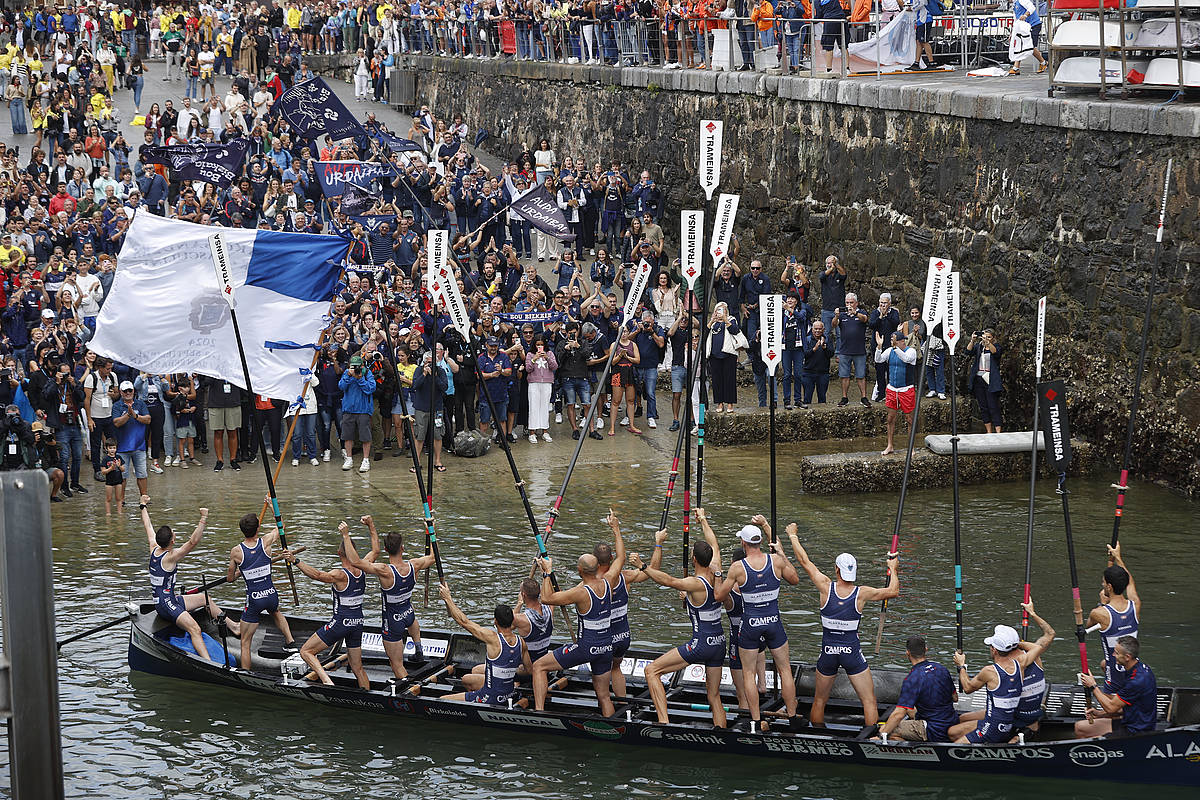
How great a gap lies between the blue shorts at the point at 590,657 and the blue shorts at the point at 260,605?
122 inches

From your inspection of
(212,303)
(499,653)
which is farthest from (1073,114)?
(499,653)

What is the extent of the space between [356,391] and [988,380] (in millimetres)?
8741

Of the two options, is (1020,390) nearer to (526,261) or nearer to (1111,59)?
(1111,59)

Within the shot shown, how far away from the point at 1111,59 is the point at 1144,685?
1095 cm

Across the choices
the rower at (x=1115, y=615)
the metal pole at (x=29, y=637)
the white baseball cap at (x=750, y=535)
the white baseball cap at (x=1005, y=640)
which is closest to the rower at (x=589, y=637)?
the white baseball cap at (x=750, y=535)

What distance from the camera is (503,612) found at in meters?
13.0

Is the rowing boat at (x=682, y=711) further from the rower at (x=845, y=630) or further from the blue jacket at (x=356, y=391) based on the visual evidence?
the blue jacket at (x=356, y=391)

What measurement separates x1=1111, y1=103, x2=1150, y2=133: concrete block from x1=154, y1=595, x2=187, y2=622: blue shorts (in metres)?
12.8

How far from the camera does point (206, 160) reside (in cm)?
2766

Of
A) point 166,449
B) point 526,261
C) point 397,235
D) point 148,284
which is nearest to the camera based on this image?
point 148,284

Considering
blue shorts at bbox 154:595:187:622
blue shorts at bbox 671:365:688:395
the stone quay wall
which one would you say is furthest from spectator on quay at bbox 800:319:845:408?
blue shorts at bbox 154:595:187:622

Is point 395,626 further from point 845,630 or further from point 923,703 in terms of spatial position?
point 923,703

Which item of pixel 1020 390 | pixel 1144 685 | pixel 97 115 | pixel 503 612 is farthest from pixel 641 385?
pixel 97 115

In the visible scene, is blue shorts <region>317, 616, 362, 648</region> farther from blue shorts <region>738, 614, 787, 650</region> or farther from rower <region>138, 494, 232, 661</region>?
blue shorts <region>738, 614, 787, 650</region>
